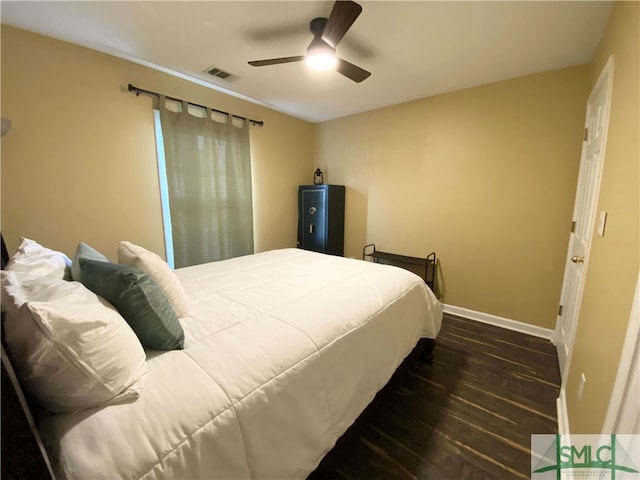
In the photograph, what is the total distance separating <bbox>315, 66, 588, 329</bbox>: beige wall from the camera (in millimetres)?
2477

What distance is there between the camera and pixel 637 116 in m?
1.11

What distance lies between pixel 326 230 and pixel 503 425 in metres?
2.79

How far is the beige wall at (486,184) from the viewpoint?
8.13 feet

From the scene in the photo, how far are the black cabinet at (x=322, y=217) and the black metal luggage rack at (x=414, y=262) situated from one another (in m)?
0.57

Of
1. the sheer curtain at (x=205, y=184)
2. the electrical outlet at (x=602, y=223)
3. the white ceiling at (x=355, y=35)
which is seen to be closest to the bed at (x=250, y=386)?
the electrical outlet at (x=602, y=223)

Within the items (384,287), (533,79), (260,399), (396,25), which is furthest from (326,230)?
(260,399)

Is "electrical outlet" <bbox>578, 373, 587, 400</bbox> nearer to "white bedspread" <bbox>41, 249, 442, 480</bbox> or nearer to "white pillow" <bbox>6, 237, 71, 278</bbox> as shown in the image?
"white bedspread" <bbox>41, 249, 442, 480</bbox>

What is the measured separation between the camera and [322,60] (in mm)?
1941

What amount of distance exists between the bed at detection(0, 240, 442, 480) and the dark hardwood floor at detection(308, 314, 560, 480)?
30cm

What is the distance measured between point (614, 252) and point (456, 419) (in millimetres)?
1244

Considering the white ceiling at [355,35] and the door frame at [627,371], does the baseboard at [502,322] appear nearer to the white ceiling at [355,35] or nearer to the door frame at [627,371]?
the door frame at [627,371]

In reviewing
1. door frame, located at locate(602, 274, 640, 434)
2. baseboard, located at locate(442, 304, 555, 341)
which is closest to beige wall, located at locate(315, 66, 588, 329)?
baseboard, located at locate(442, 304, 555, 341)

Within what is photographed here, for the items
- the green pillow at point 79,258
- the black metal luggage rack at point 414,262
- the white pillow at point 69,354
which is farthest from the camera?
the black metal luggage rack at point 414,262

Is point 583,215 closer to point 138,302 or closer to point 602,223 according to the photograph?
point 602,223
